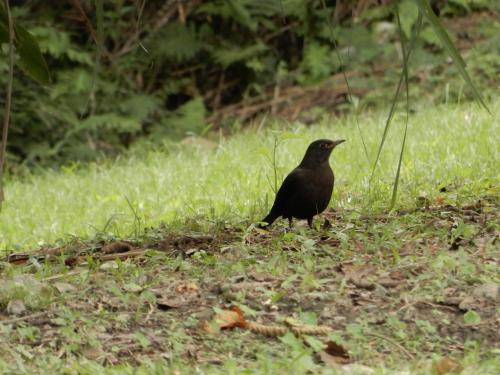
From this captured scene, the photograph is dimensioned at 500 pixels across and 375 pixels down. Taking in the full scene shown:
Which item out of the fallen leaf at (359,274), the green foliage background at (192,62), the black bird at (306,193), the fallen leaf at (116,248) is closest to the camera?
the fallen leaf at (359,274)

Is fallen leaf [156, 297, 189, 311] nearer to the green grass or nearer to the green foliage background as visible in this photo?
the green grass

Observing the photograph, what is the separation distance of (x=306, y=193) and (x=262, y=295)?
1.21 m

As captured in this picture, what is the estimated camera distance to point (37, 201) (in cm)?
804

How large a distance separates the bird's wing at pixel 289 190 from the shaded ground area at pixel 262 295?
0.26m

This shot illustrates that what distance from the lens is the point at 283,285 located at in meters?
3.94

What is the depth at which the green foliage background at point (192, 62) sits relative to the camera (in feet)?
39.2

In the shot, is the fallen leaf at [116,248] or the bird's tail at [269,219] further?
the bird's tail at [269,219]

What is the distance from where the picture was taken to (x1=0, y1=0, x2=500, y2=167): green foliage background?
11953 millimetres

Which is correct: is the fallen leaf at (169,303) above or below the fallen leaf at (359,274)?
below

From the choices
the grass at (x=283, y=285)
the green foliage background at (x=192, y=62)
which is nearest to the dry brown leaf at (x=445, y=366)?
the grass at (x=283, y=285)

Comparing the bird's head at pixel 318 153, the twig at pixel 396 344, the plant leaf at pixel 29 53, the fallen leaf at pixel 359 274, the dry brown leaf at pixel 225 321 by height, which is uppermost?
the plant leaf at pixel 29 53

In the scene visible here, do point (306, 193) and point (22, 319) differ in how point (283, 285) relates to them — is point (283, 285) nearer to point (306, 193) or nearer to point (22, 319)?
point (22, 319)

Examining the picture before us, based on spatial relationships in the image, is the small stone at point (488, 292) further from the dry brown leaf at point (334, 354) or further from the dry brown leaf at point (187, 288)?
the dry brown leaf at point (187, 288)

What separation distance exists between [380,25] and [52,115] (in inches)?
178
